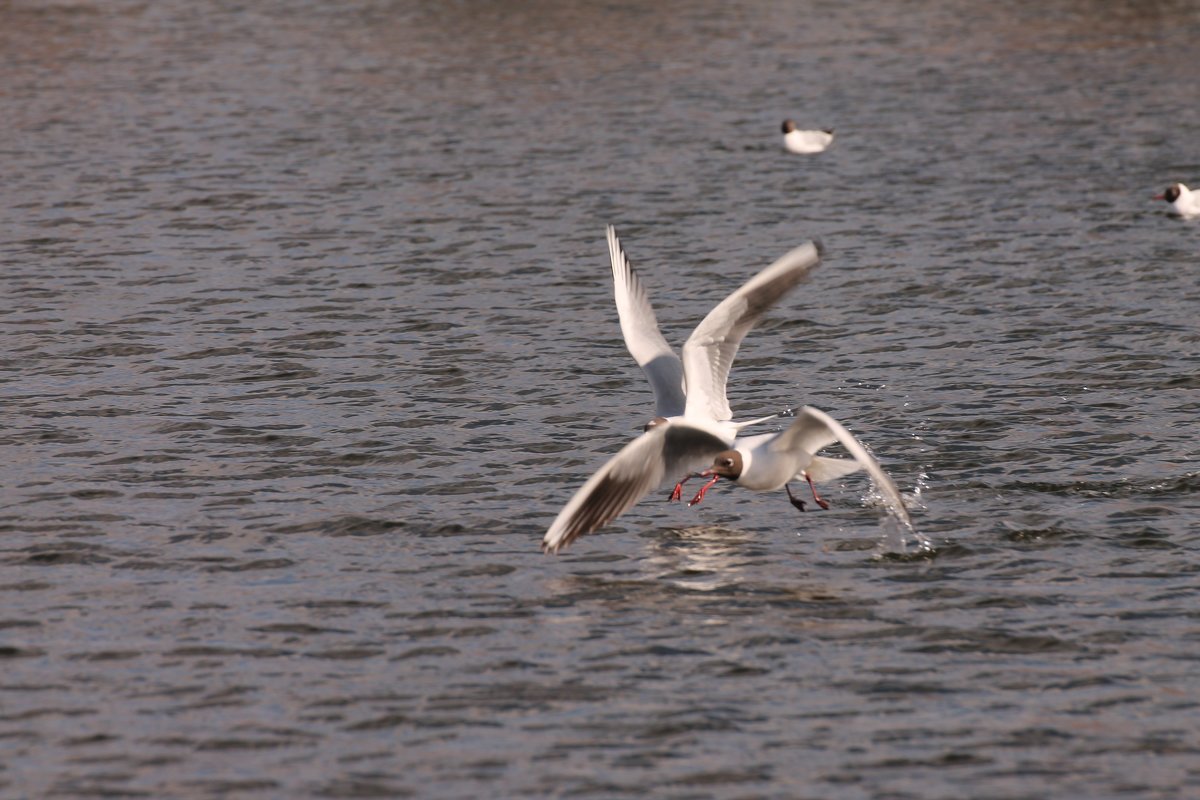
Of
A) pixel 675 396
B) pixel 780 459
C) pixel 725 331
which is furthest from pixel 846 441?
pixel 675 396

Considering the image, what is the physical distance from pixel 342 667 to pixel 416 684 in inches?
21.4

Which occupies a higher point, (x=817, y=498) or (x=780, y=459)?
(x=780, y=459)

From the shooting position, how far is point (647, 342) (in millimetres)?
15820

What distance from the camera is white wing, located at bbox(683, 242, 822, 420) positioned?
1486 cm

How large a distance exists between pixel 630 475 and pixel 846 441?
1840 millimetres

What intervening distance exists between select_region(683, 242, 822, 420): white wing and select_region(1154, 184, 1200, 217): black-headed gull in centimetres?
1216

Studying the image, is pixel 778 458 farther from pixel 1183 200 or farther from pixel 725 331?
pixel 1183 200

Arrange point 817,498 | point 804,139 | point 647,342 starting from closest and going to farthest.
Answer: point 817,498
point 647,342
point 804,139

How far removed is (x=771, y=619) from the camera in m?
12.1

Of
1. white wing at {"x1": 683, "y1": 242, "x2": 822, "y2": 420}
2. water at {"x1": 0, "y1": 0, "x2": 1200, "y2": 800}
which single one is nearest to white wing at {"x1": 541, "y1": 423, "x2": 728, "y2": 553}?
water at {"x1": 0, "y1": 0, "x2": 1200, "y2": 800}

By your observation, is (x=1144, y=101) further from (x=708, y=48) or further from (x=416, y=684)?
(x=416, y=684)

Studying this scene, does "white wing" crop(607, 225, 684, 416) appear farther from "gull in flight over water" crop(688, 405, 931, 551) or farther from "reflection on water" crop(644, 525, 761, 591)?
"reflection on water" crop(644, 525, 761, 591)

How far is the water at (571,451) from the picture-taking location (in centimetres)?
1032

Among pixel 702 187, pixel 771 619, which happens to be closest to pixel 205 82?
pixel 702 187
